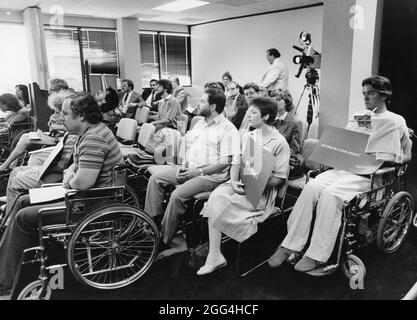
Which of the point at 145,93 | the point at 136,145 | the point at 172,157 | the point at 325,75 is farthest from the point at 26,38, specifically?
the point at 325,75

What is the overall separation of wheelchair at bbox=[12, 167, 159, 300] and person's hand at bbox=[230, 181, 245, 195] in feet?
1.91

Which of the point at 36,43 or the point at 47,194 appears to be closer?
the point at 47,194

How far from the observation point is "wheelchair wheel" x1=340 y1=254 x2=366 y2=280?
2084 mm

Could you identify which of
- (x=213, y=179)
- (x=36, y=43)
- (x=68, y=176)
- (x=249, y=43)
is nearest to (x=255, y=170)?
(x=213, y=179)

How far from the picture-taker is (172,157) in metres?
3.19

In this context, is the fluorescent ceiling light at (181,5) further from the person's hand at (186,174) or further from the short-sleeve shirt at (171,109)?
the person's hand at (186,174)

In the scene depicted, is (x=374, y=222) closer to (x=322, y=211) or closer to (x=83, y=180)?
(x=322, y=211)

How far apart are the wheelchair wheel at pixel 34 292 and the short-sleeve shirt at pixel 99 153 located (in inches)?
24.0

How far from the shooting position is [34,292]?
1.92m

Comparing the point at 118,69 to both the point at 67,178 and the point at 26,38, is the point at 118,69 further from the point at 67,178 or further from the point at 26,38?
the point at 67,178

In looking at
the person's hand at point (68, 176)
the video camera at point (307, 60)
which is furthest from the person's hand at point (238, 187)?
the video camera at point (307, 60)

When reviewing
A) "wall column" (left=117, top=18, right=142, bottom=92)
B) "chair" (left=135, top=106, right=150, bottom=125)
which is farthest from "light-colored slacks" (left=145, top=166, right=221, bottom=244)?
"wall column" (left=117, top=18, right=142, bottom=92)

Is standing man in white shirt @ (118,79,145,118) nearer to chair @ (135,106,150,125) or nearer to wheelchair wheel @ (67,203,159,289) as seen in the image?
chair @ (135,106,150,125)

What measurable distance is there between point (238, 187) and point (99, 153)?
0.89m
